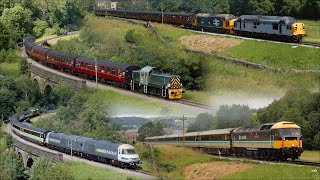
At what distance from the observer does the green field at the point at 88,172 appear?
2054cm

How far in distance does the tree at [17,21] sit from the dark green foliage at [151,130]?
969 inches

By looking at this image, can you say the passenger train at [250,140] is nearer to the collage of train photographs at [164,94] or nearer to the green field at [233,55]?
the collage of train photographs at [164,94]

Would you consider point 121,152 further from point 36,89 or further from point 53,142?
point 36,89

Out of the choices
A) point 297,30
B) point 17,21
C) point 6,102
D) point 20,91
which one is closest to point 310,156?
point 297,30

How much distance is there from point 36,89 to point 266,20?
40.2 feet

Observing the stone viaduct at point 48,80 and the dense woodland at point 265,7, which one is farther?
the dense woodland at point 265,7

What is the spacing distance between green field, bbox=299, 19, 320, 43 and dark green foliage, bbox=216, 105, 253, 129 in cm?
1343

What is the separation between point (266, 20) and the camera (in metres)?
31.2

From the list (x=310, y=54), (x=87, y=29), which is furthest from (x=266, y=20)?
(x=87, y=29)

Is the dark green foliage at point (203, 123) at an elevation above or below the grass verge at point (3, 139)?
above

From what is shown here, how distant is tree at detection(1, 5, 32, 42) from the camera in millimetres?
42619

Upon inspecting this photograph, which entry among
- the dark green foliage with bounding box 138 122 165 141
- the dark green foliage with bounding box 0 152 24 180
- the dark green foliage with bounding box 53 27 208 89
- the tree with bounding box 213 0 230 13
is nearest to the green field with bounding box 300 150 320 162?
the dark green foliage with bounding box 138 122 165 141

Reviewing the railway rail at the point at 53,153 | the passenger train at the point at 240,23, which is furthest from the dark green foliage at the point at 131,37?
the railway rail at the point at 53,153

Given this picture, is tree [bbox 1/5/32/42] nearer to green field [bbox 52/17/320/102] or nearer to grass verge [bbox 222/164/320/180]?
green field [bbox 52/17/320/102]
